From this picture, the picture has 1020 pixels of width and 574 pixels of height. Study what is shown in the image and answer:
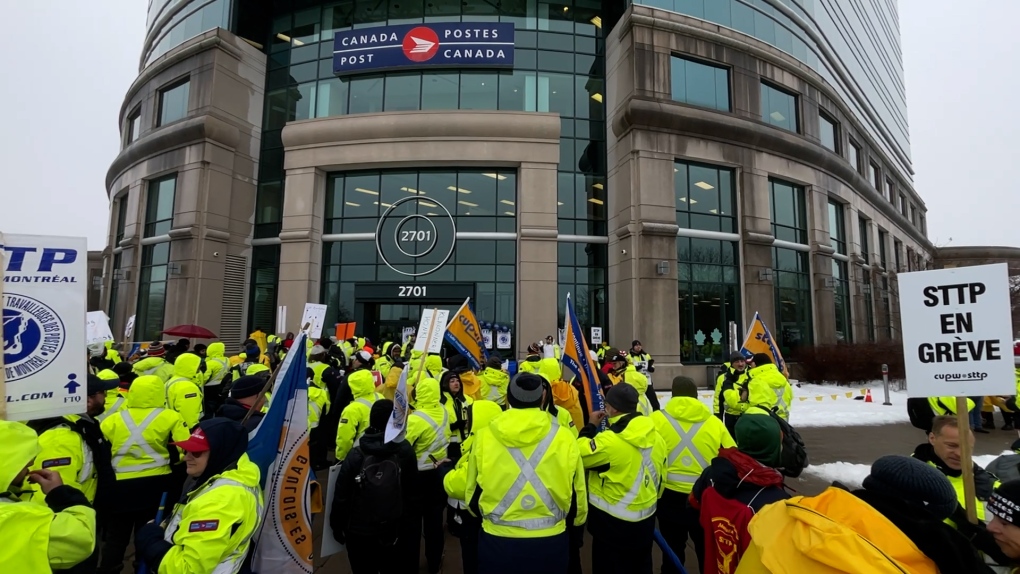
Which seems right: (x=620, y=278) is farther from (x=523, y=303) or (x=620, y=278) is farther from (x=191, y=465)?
(x=191, y=465)

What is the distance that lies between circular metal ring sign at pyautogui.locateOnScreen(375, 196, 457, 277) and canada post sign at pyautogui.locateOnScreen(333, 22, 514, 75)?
623 cm

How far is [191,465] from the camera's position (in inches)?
109

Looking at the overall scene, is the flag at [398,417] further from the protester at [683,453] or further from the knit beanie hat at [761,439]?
the knit beanie hat at [761,439]

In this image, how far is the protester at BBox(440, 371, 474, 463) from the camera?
216 inches

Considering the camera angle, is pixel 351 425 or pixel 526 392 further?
pixel 351 425

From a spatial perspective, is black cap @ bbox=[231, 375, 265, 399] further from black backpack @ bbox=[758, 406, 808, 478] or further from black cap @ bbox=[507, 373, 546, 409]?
black backpack @ bbox=[758, 406, 808, 478]

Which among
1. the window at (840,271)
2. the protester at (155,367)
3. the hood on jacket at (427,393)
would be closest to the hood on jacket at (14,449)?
the hood on jacket at (427,393)

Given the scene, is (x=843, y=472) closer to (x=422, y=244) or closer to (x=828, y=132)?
(x=422, y=244)

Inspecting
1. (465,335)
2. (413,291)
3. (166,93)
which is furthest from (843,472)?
(166,93)

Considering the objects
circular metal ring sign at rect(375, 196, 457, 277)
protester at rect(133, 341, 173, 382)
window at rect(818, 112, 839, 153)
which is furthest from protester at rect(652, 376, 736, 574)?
window at rect(818, 112, 839, 153)

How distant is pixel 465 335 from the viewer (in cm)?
938

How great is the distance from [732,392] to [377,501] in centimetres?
615

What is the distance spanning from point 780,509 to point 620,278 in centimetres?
1868

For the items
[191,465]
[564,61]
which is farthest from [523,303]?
[191,465]
